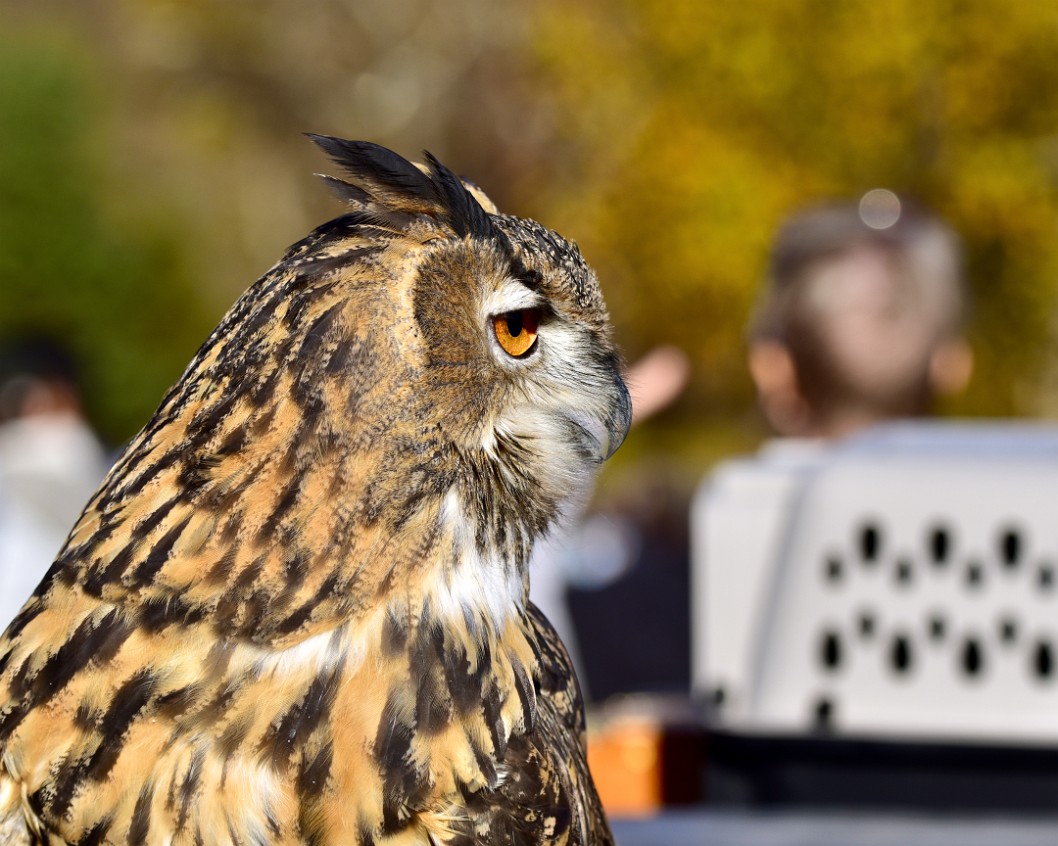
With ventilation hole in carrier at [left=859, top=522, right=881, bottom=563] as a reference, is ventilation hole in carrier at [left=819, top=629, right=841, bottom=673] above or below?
below

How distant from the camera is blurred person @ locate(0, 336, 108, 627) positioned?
4734 millimetres

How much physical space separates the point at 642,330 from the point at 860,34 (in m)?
2.74

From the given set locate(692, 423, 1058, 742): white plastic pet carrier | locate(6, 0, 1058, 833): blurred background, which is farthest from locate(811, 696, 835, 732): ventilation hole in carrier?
locate(6, 0, 1058, 833): blurred background

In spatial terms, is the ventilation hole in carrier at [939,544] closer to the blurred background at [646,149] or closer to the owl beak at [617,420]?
the blurred background at [646,149]

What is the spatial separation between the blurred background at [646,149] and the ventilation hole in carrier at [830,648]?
0.52 meters

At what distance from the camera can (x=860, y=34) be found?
8.10m

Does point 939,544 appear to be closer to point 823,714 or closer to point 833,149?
point 823,714

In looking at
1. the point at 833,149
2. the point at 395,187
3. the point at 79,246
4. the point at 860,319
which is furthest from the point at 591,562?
the point at 79,246

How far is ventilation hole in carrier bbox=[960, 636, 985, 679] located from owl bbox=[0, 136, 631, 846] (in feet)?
3.30

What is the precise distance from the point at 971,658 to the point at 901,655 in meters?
0.11

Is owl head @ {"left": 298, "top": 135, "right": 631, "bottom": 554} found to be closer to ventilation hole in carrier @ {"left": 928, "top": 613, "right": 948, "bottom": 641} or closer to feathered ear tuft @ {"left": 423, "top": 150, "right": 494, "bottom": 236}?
feathered ear tuft @ {"left": 423, "top": 150, "right": 494, "bottom": 236}

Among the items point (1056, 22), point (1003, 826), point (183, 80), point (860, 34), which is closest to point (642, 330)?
point (860, 34)

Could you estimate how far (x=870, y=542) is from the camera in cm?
232

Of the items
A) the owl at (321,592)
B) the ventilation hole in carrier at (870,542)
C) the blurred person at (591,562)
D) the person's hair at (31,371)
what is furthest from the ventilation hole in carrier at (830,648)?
the person's hair at (31,371)
